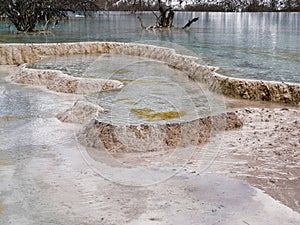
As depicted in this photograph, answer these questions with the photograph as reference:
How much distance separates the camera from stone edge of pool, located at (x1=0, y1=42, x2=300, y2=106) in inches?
355

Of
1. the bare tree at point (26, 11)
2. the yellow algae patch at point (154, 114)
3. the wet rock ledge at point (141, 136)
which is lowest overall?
the wet rock ledge at point (141, 136)

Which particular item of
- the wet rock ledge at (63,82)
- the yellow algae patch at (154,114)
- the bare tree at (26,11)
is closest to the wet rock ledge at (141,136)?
the yellow algae patch at (154,114)

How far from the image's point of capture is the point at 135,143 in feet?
20.5

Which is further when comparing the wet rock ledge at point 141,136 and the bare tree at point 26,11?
the bare tree at point 26,11

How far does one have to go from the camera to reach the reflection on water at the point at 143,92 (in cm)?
694

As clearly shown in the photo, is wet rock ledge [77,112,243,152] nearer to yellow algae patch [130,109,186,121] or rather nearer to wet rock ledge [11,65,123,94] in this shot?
Result: yellow algae patch [130,109,186,121]

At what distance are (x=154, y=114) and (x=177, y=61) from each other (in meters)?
6.58

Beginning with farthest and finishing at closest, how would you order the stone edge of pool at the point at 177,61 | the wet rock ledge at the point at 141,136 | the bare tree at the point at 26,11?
the bare tree at the point at 26,11
the stone edge of pool at the point at 177,61
the wet rock ledge at the point at 141,136

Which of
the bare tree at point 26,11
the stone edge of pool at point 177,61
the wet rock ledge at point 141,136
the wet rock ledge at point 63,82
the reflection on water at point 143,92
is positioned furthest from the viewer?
the bare tree at point 26,11

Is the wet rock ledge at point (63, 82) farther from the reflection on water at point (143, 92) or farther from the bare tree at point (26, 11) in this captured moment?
the bare tree at point (26, 11)

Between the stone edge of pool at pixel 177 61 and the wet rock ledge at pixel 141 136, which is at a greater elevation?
the stone edge of pool at pixel 177 61

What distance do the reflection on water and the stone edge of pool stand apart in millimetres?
306

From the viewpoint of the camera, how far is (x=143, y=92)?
886cm

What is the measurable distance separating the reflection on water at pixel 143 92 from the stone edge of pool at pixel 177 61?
0.31 meters
